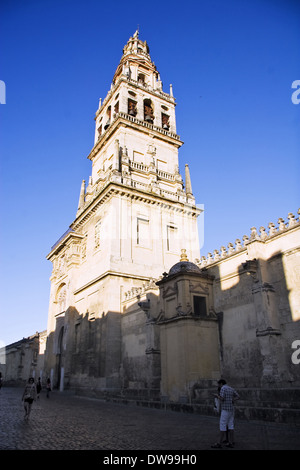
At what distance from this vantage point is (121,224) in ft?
90.1

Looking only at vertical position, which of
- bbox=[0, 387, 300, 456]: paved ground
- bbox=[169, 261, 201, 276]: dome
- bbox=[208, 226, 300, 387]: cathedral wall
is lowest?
bbox=[0, 387, 300, 456]: paved ground

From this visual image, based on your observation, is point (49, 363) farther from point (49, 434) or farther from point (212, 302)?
point (49, 434)

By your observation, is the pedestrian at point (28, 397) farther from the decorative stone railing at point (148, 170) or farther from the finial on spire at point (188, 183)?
the finial on spire at point (188, 183)

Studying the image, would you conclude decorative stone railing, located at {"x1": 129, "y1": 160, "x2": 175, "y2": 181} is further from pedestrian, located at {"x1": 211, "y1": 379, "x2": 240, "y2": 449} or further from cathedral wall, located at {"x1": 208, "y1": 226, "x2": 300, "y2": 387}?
pedestrian, located at {"x1": 211, "y1": 379, "x2": 240, "y2": 449}

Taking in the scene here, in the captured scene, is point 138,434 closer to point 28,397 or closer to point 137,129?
point 28,397

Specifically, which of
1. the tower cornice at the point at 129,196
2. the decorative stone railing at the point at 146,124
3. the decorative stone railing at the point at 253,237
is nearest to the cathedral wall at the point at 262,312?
the decorative stone railing at the point at 253,237

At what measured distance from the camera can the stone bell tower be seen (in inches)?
1009

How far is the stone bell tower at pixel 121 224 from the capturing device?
25625 millimetres

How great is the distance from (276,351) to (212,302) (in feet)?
13.7

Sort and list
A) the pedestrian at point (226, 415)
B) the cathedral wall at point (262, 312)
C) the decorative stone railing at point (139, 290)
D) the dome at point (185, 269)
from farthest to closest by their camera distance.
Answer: the decorative stone railing at point (139, 290) < the dome at point (185, 269) < the cathedral wall at point (262, 312) < the pedestrian at point (226, 415)

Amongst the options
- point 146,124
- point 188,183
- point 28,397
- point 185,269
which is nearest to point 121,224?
point 188,183

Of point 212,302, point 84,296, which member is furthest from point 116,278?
point 212,302

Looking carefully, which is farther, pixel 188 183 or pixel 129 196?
pixel 188 183

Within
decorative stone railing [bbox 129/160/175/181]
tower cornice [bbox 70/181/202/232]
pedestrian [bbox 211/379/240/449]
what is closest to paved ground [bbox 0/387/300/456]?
pedestrian [bbox 211/379/240/449]
